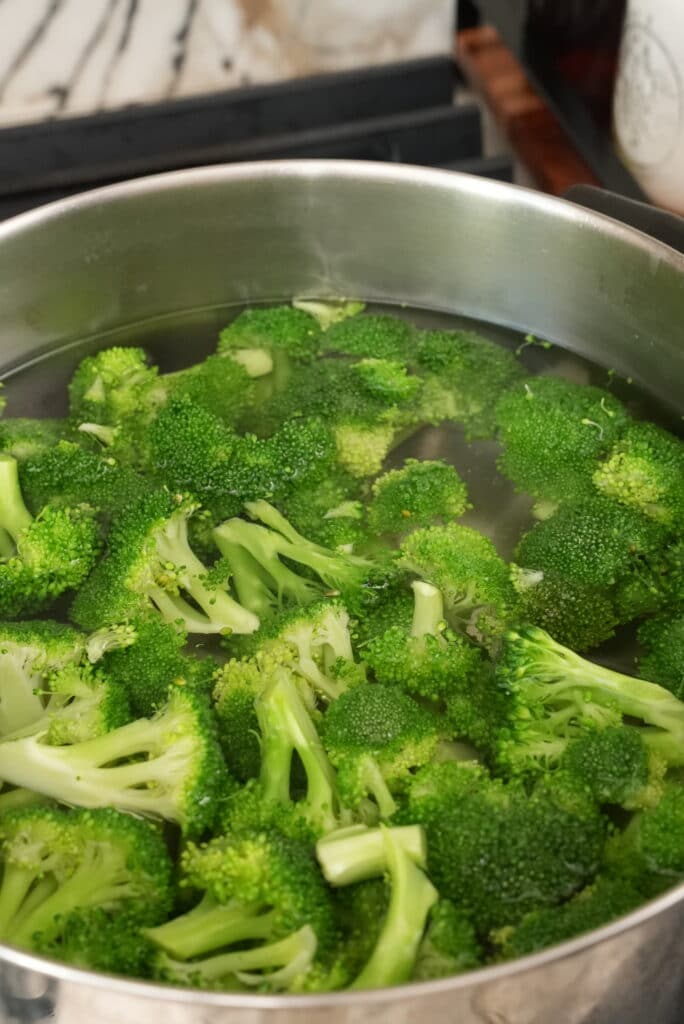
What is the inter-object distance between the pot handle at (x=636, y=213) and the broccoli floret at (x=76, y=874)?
1008 mm

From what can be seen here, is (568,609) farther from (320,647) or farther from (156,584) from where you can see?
(156,584)

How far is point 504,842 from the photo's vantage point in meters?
0.89

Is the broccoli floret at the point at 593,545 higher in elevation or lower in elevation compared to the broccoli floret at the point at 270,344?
lower

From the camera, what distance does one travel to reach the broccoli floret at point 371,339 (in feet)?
4.96

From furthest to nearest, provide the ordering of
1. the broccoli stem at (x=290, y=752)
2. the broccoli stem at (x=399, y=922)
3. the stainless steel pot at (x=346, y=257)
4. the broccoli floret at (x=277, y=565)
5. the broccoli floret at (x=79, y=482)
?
the stainless steel pot at (x=346, y=257) < the broccoli floret at (x=79, y=482) < the broccoli floret at (x=277, y=565) < the broccoli stem at (x=290, y=752) < the broccoli stem at (x=399, y=922)

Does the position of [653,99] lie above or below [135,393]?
above

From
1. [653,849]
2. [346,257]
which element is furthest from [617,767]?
[346,257]

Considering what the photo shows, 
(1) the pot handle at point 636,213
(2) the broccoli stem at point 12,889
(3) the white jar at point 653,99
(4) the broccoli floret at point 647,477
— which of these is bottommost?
(2) the broccoli stem at point 12,889

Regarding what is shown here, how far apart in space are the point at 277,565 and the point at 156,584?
142 mm

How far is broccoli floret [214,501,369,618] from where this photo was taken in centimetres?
118

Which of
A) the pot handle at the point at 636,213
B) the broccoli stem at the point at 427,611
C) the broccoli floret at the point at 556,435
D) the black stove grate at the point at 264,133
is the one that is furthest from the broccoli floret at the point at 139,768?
the black stove grate at the point at 264,133

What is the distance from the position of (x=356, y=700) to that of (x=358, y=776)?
0.08 metres

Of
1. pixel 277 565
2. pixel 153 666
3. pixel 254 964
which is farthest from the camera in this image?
pixel 277 565

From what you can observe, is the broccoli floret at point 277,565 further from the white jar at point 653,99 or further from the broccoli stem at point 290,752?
the white jar at point 653,99
